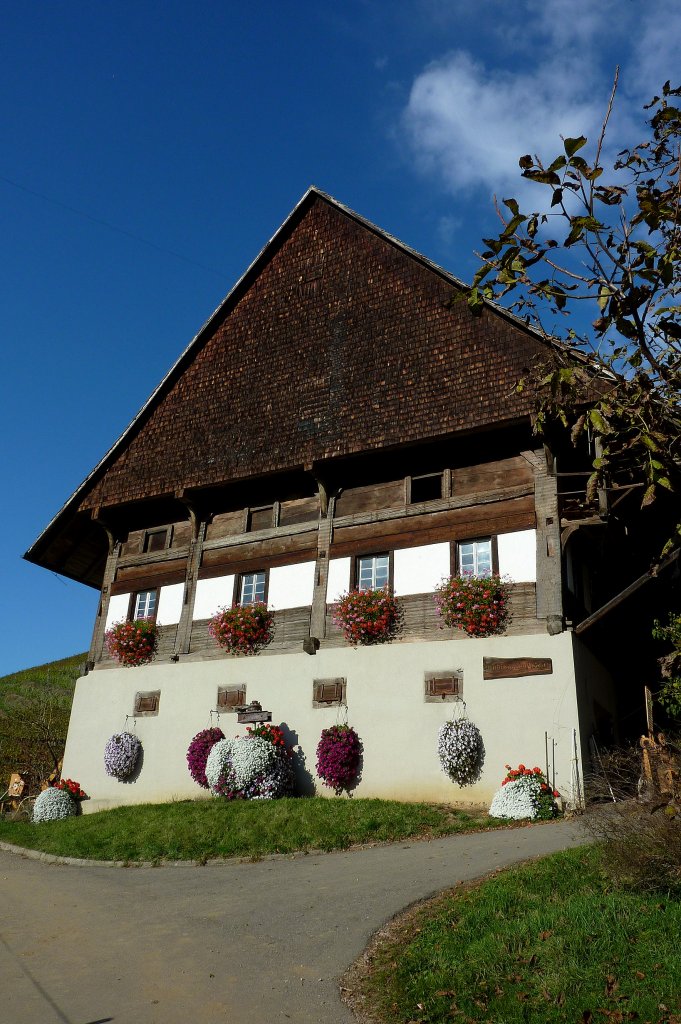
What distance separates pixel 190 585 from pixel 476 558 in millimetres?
7394

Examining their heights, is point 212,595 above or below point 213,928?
above

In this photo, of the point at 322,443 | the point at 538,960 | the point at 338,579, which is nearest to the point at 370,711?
the point at 338,579

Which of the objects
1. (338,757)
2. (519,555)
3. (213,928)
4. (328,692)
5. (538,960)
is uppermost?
(519,555)

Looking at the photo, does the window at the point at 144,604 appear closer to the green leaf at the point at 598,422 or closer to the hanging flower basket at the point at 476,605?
the hanging flower basket at the point at 476,605

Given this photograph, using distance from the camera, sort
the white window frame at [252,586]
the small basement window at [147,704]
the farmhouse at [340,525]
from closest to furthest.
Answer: the farmhouse at [340,525]
the small basement window at [147,704]
the white window frame at [252,586]

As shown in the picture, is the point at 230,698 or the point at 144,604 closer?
the point at 230,698

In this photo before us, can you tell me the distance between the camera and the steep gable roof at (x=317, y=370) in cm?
1852

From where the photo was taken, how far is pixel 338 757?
17.0 meters

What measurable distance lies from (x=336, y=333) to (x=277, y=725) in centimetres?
954

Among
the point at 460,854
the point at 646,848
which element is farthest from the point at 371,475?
the point at 646,848

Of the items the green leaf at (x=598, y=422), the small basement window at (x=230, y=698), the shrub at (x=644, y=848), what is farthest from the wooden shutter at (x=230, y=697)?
the green leaf at (x=598, y=422)

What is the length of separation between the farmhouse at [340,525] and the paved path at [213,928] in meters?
3.75

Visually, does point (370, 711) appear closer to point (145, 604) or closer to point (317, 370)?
point (145, 604)

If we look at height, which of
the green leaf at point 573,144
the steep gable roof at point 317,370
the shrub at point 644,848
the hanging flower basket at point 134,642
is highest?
the steep gable roof at point 317,370
